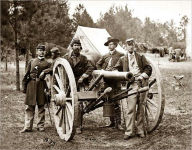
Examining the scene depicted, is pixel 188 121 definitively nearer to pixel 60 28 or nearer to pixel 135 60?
pixel 135 60

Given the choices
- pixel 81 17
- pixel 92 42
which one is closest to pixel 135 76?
pixel 92 42

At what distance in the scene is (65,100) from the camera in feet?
17.7

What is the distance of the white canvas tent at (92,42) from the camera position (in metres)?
15.7

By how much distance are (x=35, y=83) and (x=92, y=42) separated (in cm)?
1033

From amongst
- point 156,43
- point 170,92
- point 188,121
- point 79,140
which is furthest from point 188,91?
point 156,43

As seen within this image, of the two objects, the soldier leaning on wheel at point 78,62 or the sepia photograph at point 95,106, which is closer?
the sepia photograph at point 95,106

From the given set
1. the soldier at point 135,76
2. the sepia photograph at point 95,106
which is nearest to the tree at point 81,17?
the sepia photograph at point 95,106

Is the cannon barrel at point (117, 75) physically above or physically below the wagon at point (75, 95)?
above

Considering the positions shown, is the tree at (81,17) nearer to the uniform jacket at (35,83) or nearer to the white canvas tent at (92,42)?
the white canvas tent at (92,42)

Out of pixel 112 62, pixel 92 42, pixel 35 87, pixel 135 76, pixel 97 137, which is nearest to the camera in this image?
pixel 135 76

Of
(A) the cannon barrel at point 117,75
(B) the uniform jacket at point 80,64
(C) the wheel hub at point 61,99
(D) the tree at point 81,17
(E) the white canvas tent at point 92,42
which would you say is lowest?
(C) the wheel hub at point 61,99

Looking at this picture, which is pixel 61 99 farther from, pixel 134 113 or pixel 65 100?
pixel 134 113

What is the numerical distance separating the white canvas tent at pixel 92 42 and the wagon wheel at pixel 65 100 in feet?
31.2

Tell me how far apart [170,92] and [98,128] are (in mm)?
5932
